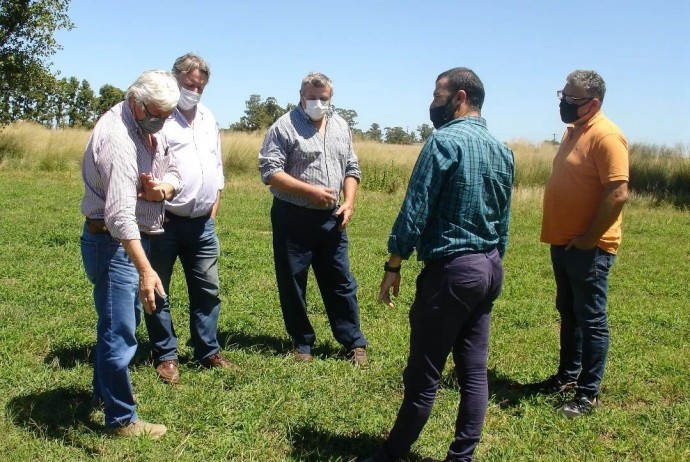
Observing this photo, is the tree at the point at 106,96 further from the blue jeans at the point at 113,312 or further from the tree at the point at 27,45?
the blue jeans at the point at 113,312

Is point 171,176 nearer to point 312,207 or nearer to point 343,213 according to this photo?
point 312,207

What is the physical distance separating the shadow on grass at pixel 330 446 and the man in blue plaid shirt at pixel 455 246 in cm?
23

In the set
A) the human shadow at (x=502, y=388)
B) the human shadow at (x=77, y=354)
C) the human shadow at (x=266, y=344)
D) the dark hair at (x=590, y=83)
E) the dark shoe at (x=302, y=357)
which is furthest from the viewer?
the human shadow at (x=266, y=344)

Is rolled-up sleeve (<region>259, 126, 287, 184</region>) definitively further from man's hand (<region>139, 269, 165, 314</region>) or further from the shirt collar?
the shirt collar

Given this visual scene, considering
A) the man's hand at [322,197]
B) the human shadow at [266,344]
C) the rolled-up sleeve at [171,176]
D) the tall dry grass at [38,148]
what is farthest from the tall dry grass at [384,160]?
the rolled-up sleeve at [171,176]

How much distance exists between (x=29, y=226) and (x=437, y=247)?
27.1 feet

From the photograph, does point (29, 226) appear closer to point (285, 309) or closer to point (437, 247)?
point (285, 309)

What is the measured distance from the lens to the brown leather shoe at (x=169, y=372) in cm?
436

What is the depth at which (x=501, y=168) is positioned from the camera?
10.5 feet

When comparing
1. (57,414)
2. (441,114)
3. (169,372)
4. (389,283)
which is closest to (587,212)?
(441,114)

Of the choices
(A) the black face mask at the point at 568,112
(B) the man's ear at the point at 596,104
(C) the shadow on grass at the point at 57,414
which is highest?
(B) the man's ear at the point at 596,104

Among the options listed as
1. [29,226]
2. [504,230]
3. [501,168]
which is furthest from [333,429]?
[29,226]

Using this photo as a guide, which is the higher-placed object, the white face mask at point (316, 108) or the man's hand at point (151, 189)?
the white face mask at point (316, 108)

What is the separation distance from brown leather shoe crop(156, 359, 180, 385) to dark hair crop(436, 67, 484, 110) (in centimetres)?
252
